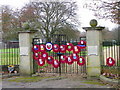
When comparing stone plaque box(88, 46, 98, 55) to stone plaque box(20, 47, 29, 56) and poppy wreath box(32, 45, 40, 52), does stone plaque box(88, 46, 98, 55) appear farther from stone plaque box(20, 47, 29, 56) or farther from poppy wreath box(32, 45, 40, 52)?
stone plaque box(20, 47, 29, 56)

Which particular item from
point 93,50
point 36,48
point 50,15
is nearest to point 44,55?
point 36,48

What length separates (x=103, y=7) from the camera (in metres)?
7.53

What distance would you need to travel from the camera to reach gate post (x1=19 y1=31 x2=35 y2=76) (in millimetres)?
7562

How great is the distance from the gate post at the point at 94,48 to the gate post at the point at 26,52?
2.56 m

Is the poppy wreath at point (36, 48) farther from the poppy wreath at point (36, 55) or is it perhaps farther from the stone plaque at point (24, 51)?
the stone plaque at point (24, 51)

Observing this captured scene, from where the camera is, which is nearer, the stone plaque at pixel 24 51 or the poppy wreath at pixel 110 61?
the poppy wreath at pixel 110 61

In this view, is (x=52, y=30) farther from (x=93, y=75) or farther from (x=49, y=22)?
(x=93, y=75)

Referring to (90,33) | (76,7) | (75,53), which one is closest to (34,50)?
(75,53)

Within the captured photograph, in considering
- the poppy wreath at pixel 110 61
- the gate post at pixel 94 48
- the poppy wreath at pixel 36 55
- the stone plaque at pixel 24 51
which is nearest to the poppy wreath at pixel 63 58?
the poppy wreath at pixel 36 55

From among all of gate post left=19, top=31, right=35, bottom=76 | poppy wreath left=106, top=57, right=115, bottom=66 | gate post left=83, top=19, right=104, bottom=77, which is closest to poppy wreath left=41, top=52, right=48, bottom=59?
gate post left=19, top=31, right=35, bottom=76

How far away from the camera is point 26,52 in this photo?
7.55 metres

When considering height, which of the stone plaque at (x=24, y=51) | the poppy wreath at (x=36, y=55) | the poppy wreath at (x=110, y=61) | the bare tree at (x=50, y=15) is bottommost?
the poppy wreath at (x=110, y=61)

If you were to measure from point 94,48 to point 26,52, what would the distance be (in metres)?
2.95

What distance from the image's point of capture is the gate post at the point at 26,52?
24.8ft
